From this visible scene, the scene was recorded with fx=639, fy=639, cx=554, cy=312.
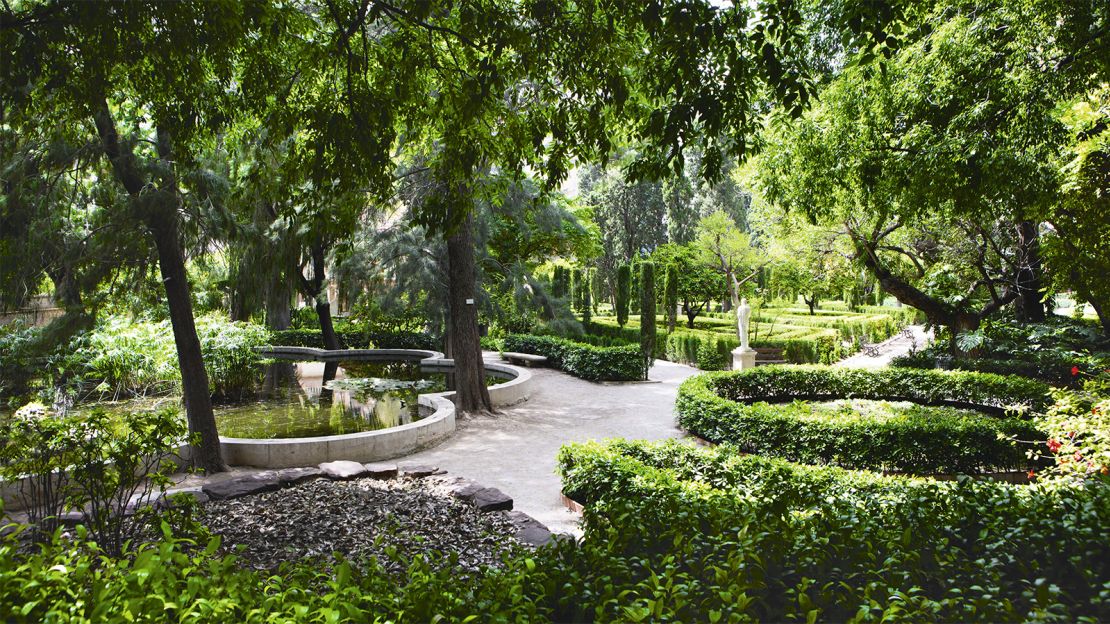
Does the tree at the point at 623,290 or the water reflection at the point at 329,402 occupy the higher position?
the tree at the point at 623,290

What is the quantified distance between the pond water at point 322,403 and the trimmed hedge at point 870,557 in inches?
323

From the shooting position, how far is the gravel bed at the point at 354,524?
488 centimetres

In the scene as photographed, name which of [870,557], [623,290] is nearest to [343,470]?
[870,557]

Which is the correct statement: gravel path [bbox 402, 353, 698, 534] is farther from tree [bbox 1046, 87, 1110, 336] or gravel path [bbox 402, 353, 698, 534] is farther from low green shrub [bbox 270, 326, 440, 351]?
low green shrub [bbox 270, 326, 440, 351]

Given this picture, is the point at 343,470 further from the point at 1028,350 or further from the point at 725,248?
the point at 725,248

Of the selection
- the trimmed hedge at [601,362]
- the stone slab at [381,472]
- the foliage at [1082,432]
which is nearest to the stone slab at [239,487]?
the stone slab at [381,472]

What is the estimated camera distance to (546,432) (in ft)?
34.1

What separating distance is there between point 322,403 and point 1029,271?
16.1m

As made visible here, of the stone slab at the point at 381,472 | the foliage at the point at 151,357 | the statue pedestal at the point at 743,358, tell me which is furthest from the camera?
the statue pedestal at the point at 743,358

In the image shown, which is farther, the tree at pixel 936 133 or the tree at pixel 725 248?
the tree at pixel 725 248

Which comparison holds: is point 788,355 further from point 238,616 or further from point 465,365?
point 238,616

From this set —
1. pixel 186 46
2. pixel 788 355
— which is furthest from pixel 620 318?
pixel 186 46

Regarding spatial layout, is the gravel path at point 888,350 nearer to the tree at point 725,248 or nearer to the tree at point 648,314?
the tree at point 648,314

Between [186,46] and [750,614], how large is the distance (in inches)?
194
